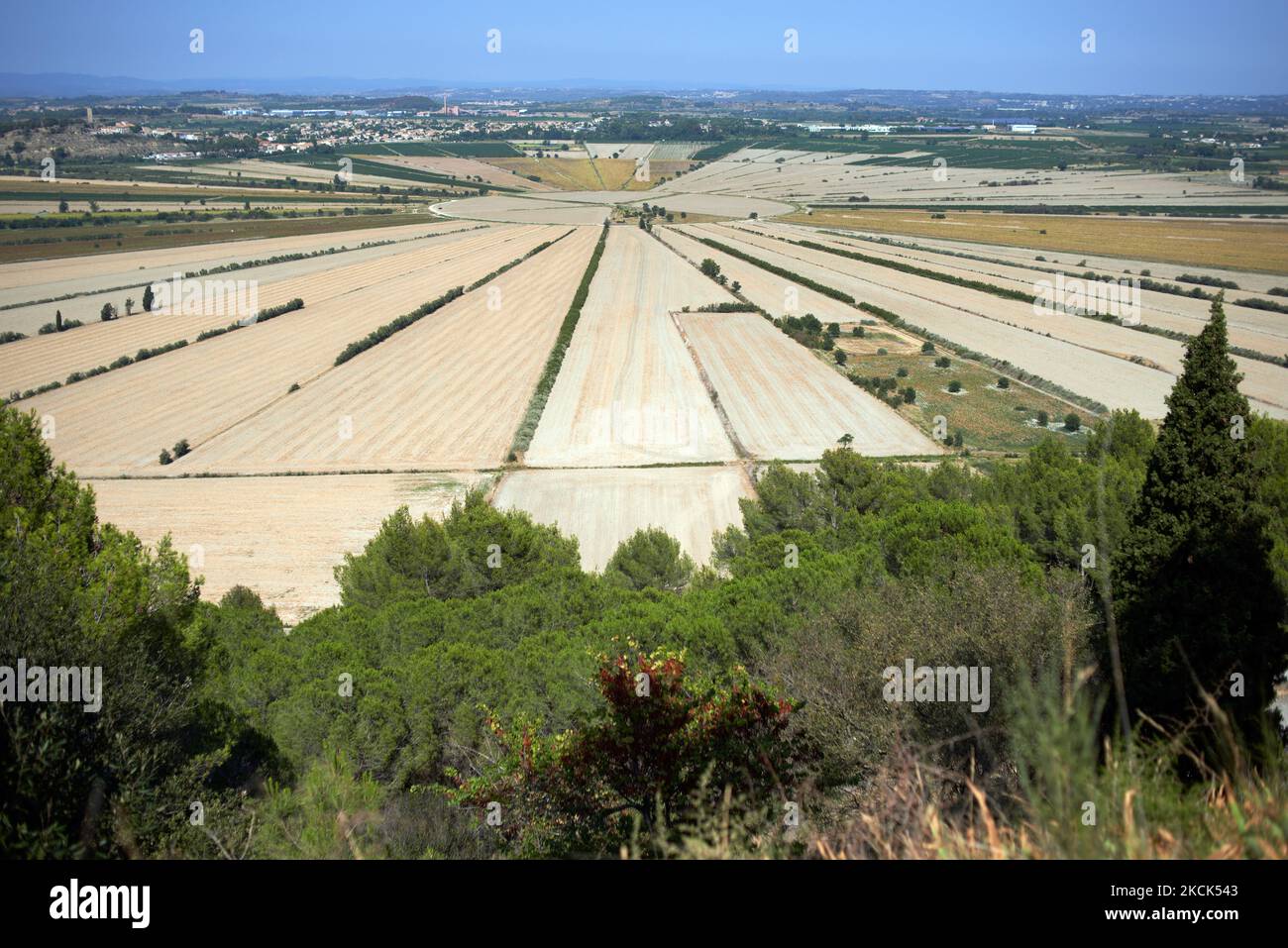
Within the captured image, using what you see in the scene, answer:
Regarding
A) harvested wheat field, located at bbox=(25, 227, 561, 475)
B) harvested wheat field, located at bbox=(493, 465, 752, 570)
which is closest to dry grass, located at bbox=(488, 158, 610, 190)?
harvested wheat field, located at bbox=(25, 227, 561, 475)

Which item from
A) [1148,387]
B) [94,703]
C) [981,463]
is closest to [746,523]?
[981,463]

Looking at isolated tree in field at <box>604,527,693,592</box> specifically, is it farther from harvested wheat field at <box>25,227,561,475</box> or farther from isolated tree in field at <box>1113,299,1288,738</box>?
harvested wheat field at <box>25,227,561,475</box>

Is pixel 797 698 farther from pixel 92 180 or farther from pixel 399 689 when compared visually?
Result: pixel 92 180

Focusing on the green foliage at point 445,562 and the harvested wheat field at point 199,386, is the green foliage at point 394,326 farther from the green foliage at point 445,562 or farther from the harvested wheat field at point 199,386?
the green foliage at point 445,562

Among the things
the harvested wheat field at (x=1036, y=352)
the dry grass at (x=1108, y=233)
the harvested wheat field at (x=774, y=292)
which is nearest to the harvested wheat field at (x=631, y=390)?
the harvested wheat field at (x=774, y=292)

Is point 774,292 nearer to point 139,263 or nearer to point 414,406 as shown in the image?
point 414,406
